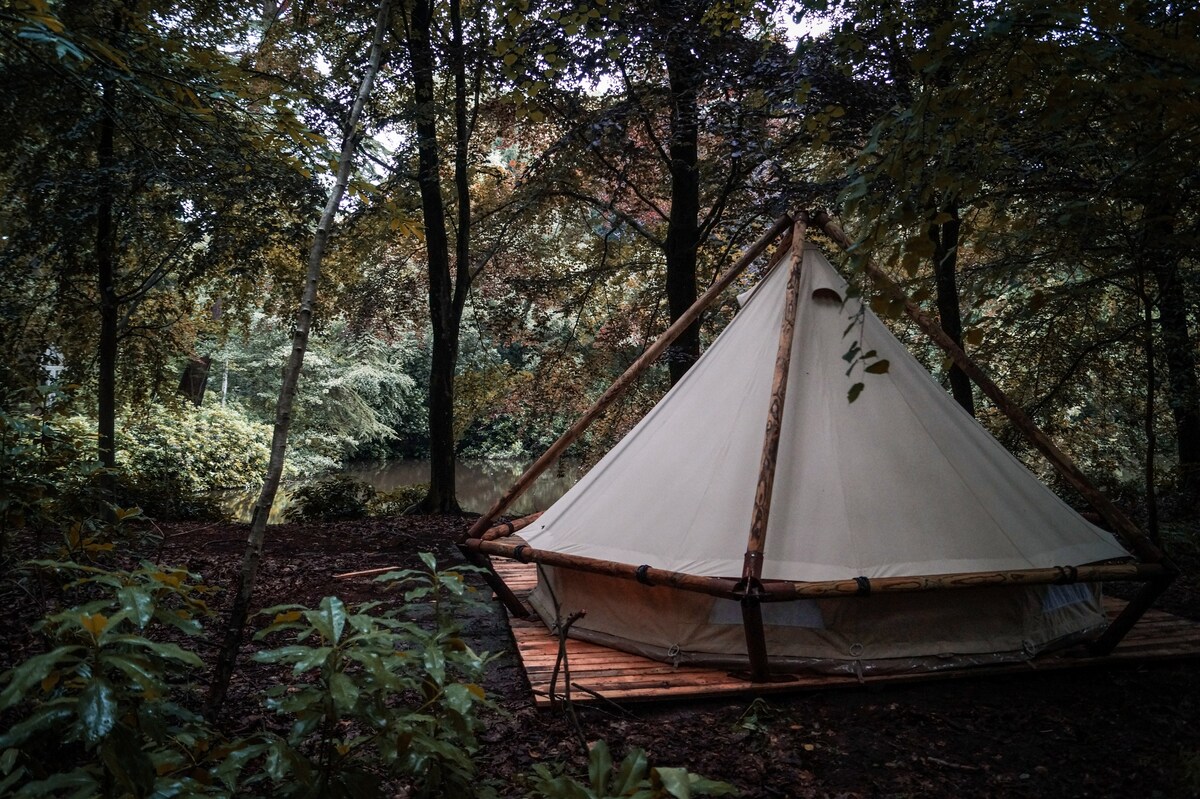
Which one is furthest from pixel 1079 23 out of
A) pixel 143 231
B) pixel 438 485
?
pixel 438 485

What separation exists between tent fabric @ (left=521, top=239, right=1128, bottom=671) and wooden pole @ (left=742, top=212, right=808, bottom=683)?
0.61 ft

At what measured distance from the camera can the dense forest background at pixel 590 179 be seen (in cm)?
243

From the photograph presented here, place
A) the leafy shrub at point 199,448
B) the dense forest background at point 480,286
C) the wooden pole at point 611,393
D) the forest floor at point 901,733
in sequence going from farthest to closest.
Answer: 1. the leafy shrub at point 199,448
2. the wooden pole at point 611,393
3. the forest floor at point 901,733
4. the dense forest background at point 480,286

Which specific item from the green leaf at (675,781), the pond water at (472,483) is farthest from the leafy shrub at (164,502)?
the green leaf at (675,781)

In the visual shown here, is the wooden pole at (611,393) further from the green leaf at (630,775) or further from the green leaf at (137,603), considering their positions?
the green leaf at (630,775)

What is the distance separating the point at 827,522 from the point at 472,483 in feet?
51.9

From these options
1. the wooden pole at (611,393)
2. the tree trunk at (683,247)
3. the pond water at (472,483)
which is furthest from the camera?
the pond water at (472,483)

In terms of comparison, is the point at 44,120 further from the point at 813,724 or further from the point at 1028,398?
the point at 1028,398

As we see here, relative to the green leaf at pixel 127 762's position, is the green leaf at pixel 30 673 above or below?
above

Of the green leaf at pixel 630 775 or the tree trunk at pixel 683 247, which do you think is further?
the tree trunk at pixel 683 247

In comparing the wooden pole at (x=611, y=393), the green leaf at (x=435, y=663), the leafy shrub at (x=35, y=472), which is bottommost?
the green leaf at (x=435, y=663)

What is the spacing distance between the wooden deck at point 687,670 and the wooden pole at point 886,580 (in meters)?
0.46

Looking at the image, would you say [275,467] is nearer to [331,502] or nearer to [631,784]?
[631,784]

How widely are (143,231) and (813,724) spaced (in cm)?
648
